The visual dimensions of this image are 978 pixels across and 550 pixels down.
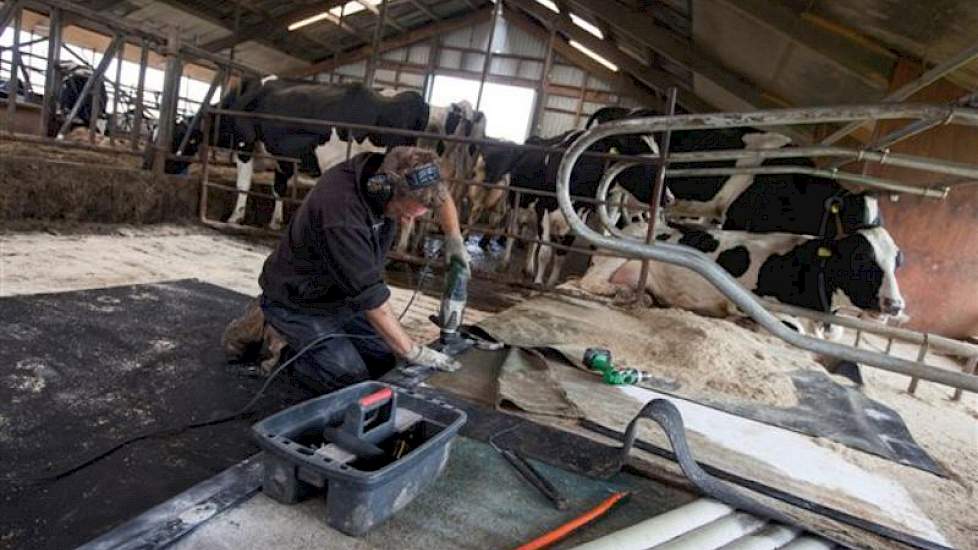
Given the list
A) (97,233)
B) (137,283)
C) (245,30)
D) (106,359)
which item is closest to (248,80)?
(97,233)

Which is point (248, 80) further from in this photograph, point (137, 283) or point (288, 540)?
point (288, 540)

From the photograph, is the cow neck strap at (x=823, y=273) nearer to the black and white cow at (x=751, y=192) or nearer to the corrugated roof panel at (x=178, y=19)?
the black and white cow at (x=751, y=192)

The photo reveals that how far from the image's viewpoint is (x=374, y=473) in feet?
3.90

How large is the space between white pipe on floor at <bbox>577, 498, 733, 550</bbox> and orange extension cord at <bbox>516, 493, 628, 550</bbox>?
0.09 m

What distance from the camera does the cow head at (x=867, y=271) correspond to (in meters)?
4.69

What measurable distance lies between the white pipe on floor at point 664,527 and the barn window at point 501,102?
1604cm

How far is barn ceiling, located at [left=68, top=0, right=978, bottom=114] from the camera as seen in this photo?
4121 mm

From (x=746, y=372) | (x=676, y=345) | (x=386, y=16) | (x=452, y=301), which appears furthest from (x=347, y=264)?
(x=386, y=16)

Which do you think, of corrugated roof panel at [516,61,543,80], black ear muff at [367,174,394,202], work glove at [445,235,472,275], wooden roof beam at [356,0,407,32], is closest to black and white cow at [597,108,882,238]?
work glove at [445,235,472,275]

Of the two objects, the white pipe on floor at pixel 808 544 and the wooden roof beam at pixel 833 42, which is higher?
the wooden roof beam at pixel 833 42

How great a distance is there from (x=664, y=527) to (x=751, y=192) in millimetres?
6462

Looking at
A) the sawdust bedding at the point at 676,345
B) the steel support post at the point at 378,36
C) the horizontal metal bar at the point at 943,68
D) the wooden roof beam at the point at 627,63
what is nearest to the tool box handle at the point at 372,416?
the sawdust bedding at the point at 676,345

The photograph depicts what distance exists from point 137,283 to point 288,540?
114 inches

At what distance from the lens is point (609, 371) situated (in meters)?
2.52
